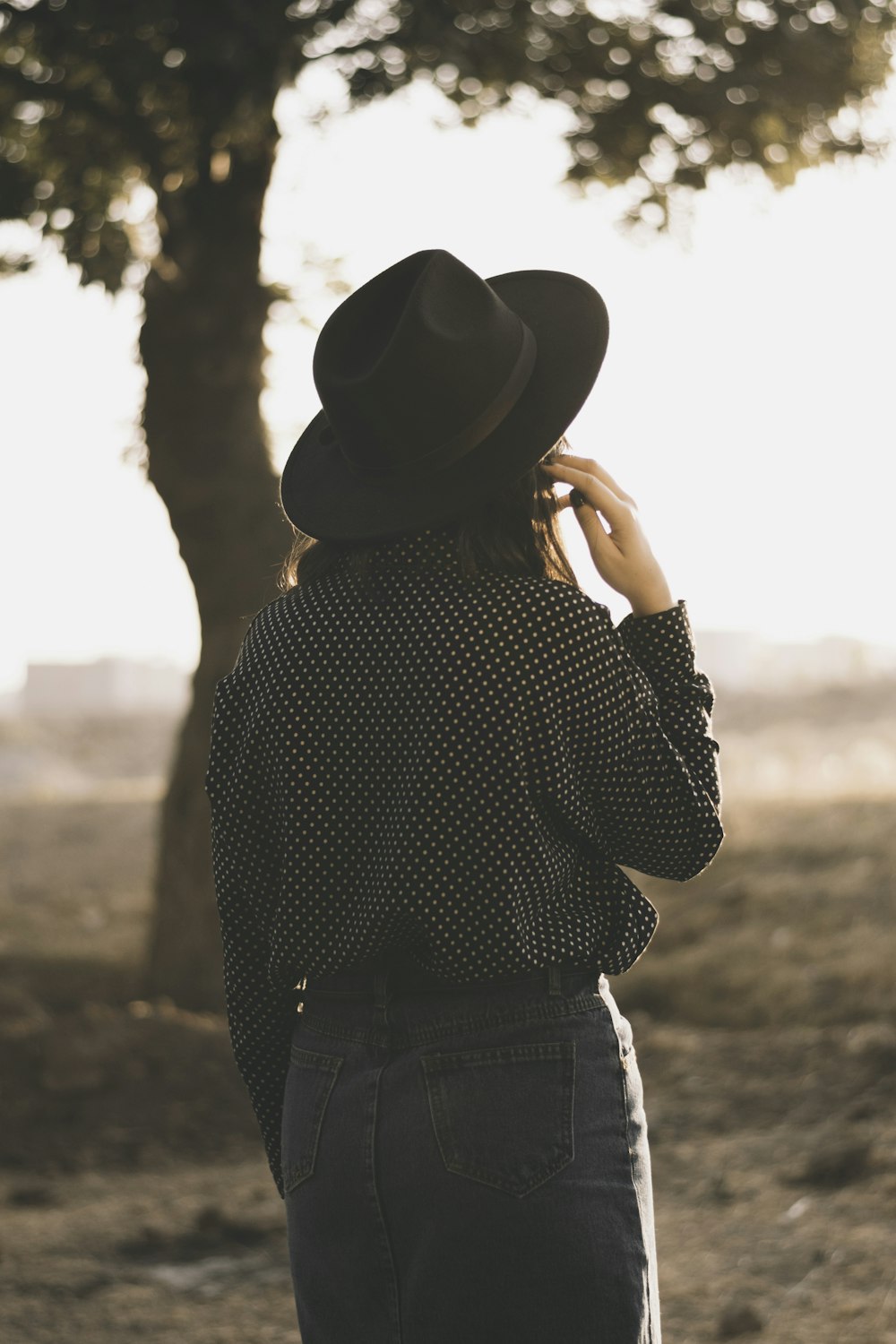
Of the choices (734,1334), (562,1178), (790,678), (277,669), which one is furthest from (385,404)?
(790,678)

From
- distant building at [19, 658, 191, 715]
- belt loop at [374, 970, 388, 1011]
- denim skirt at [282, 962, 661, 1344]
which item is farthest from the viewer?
distant building at [19, 658, 191, 715]

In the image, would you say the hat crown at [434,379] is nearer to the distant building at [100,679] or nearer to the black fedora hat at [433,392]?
the black fedora hat at [433,392]

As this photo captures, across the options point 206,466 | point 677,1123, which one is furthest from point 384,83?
point 677,1123

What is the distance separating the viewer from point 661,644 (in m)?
1.81

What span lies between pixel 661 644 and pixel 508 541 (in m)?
0.26

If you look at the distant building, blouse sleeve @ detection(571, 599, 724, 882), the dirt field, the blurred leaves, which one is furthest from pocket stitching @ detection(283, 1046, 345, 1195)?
the distant building

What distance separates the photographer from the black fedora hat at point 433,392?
5.76 feet

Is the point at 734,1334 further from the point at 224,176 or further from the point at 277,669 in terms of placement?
the point at 224,176

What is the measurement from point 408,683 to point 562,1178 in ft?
2.14

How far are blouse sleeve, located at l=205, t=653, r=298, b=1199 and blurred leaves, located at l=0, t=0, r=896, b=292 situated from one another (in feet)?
14.4

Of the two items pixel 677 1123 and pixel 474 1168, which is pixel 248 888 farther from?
pixel 677 1123

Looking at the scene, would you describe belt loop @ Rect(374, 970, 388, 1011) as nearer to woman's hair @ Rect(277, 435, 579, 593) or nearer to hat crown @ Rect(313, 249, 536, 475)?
woman's hair @ Rect(277, 435, 579, 593)

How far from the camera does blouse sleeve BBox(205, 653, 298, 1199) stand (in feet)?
6.12

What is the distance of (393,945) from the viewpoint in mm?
1682
